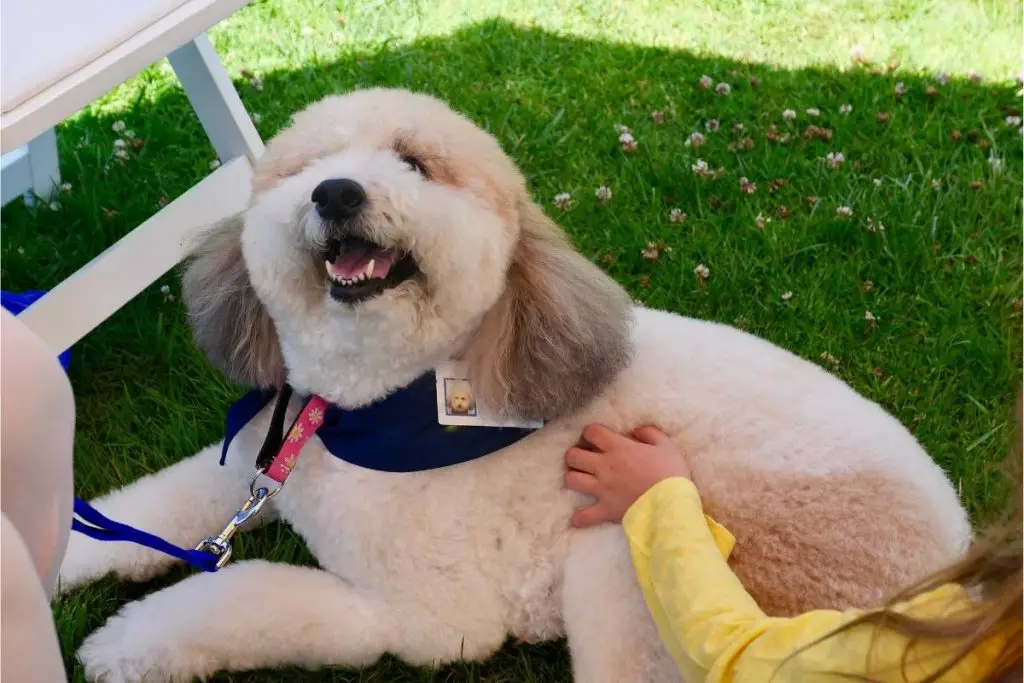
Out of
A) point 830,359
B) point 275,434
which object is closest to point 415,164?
point 275,434

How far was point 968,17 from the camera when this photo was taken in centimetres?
360

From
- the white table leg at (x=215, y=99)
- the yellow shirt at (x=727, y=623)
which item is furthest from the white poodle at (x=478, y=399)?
the white table leg at (x=215, y=99)

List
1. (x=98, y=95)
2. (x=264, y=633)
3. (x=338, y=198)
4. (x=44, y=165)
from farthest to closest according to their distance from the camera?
(x=44, y=165) → (x=98, y=95) → (x=264, y=633) → (x=338, y=198)

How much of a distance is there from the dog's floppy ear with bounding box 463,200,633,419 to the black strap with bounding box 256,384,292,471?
36cm

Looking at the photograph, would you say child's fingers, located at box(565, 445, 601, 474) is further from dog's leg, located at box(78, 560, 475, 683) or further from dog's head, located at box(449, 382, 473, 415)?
dog's leg, located at box(78, 560, 475, 683)

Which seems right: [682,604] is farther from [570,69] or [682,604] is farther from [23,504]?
[570,69]

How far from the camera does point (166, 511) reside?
6.02 ft

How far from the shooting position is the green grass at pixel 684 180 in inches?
85.0

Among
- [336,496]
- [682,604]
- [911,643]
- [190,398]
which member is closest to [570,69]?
[190,398]

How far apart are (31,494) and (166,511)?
100cm

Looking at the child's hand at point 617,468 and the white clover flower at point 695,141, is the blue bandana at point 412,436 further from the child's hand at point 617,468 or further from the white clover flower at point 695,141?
the white clover flower at point 695,141

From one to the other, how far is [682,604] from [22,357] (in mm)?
888

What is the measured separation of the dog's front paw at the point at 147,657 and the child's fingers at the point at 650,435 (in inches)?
33.1

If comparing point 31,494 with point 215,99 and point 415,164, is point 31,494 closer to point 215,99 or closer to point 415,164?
point 415,164
